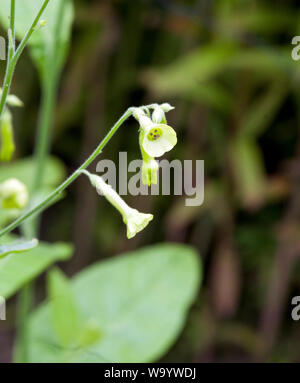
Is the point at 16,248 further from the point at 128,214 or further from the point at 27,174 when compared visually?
the point at 27,174

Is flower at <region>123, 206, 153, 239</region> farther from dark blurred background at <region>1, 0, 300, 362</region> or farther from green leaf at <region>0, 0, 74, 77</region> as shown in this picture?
dark blurred background at <region>1, 0, 300, 362</region>

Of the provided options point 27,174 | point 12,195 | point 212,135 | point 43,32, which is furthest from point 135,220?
point 212,135

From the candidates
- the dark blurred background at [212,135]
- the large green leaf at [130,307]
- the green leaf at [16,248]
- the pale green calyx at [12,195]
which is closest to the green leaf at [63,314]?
the large green leaf at [130,307]

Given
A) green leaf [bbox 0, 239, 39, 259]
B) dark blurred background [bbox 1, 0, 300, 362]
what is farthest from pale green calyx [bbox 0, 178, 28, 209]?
dark blurred background [bbox 1, 0, 300, 362]

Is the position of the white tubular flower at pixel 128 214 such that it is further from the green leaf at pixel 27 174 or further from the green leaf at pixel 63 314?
the green leaf at pixel 27 174

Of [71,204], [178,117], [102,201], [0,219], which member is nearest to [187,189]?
[178,117]

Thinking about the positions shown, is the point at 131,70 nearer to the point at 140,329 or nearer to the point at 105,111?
the point at 105,111

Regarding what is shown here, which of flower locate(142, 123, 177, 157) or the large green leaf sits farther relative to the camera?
the large green leaf
